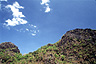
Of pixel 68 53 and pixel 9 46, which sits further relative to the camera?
pixel 9 46

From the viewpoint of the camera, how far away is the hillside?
54.9ft

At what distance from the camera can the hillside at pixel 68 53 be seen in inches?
659

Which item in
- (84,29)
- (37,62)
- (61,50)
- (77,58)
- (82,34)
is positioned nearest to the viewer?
(37,62)

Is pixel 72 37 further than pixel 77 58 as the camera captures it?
Yes

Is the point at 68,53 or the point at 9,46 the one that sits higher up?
the point at 9,46

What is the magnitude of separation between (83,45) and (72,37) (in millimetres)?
3820

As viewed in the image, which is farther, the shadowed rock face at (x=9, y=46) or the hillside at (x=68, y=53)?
A: the shadowed rock face at (x=9, y=46)

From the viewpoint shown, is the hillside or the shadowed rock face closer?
the hillside

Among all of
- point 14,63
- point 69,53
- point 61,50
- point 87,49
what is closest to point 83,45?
point 87,49

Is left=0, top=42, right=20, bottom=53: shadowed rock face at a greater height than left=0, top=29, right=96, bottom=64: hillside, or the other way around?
left=0, top=42, right=20, bottom=53: shadowed rock face

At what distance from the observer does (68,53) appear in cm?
1936

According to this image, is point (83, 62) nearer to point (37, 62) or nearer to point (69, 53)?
point (69, 53)

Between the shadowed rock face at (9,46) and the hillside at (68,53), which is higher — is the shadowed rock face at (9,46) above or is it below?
above

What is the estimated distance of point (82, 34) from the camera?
2294 centimetres
